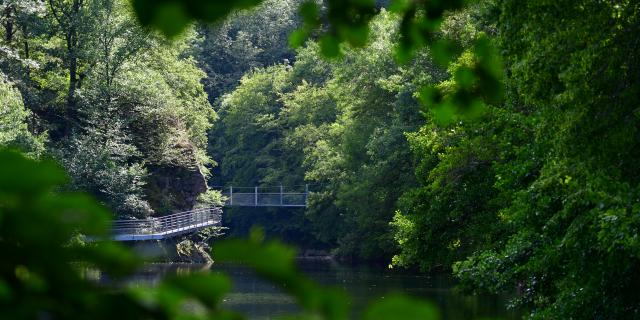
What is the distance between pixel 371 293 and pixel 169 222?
46.9 feet

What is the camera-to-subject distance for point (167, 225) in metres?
42.8

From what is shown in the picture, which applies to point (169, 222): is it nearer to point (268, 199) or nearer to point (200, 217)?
point (200, 217)

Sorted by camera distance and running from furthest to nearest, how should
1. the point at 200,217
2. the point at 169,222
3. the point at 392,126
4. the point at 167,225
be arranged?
the point at 200,217 < the point at 169,222 < the point at 167,225 < the point at 392,126

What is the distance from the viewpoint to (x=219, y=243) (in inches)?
45.1

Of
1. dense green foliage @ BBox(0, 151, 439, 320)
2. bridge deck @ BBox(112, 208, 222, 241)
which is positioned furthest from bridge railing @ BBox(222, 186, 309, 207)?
dense green foliage @ BBox(0, 151, 439, 320)

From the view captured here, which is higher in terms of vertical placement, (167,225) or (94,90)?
(94,90)

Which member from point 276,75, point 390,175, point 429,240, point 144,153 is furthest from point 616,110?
point 276,75

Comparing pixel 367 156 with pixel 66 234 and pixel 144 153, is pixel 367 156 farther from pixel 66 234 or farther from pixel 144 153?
pixel 66 234

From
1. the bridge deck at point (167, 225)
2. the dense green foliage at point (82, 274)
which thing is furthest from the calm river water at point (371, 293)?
the dense green foliage at point (82, 274)

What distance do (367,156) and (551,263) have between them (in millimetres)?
28080

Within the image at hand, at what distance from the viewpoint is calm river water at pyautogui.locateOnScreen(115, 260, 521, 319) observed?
1020 inches

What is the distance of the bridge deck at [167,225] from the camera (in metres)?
39.3

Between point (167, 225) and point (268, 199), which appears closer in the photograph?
point (167, 225)

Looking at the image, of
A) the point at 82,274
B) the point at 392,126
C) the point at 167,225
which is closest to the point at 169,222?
the point at 167,225
